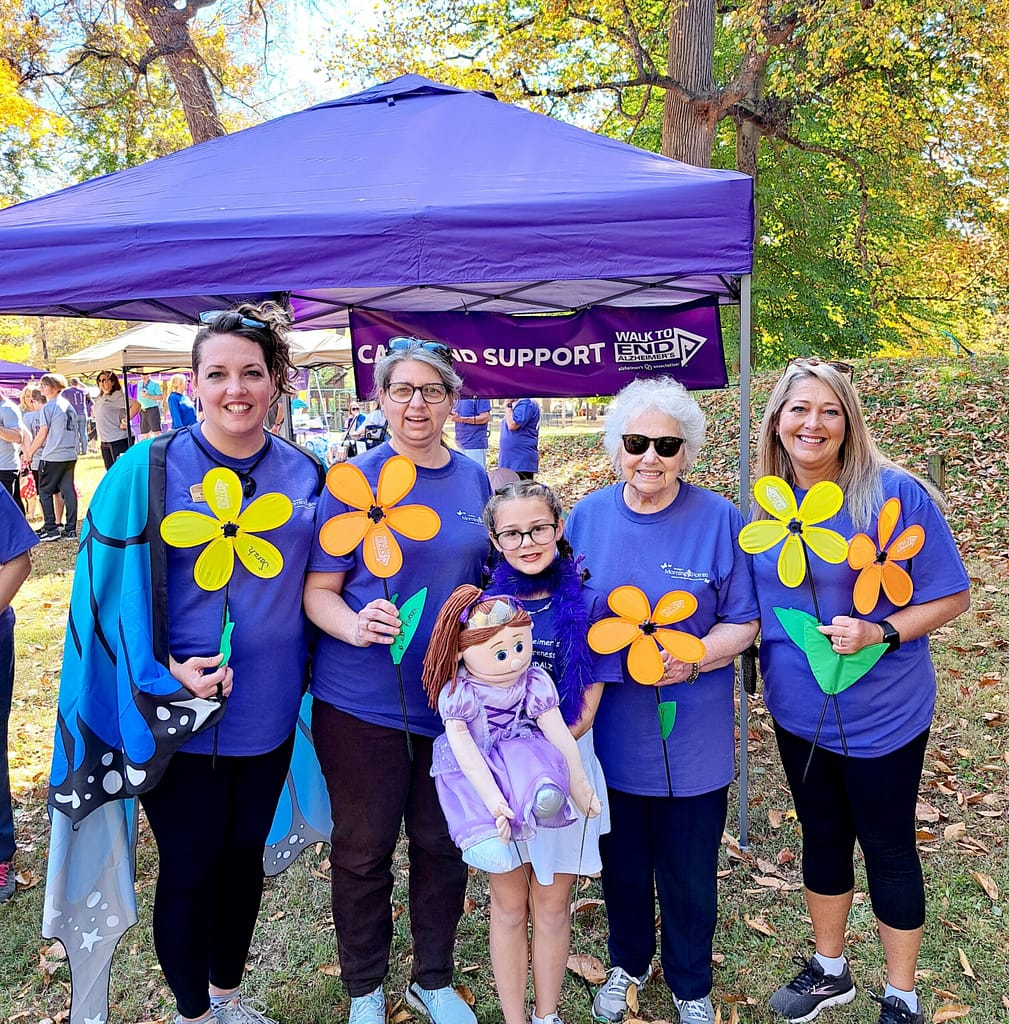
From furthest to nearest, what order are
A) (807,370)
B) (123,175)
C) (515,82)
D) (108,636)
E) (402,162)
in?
(515,82) < (123,175) < (402,162) < (807,370) < (108,636)

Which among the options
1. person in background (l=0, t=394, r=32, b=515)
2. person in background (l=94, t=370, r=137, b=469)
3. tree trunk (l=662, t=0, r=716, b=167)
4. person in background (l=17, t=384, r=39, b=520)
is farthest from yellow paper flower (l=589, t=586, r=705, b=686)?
person in background (l=94, t=370, r=137, b=469)

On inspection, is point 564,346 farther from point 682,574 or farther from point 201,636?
point 201,636

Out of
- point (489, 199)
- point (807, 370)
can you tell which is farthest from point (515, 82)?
point (807, 370)

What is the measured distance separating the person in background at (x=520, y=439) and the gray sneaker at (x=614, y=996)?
16.9 ft

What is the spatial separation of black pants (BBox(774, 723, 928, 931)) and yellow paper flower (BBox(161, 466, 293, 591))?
1.44m

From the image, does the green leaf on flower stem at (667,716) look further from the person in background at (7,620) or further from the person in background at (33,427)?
the person in background at (33,427)

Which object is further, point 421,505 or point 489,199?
point 489,199

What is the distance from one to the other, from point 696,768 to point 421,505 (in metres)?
0.98

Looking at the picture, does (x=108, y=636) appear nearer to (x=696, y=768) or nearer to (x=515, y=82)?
(x=696, y=768)

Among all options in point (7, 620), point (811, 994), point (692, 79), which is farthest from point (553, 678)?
point (692, 79)

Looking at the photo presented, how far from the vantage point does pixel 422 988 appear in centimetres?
227

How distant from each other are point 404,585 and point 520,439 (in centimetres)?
523

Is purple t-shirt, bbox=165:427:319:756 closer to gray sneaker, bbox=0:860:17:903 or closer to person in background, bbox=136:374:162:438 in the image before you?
gray sneaker, bbox=0:860:17:903

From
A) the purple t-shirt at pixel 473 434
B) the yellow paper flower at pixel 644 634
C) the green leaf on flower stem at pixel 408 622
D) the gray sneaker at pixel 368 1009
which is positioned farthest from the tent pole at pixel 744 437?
the purple t-shirt at pixel 473 434
